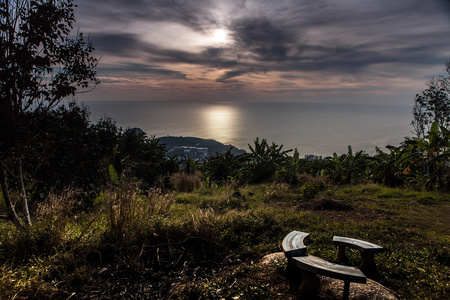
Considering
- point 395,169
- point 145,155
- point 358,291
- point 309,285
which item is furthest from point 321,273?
point 145,155

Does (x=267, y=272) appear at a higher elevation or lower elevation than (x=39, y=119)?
lower

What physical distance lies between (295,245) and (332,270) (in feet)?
2.10

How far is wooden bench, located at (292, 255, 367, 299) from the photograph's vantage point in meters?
2.09

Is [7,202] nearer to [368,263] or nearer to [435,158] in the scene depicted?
[368,263]

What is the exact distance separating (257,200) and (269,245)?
396 cm

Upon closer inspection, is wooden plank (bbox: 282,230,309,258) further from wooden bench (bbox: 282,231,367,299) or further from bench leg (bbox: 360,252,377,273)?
bench leg (bbox: 360,252,377,273)

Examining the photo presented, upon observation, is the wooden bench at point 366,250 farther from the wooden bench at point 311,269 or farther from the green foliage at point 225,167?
the green foliage at point 225,167

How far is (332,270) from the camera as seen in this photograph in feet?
7.07

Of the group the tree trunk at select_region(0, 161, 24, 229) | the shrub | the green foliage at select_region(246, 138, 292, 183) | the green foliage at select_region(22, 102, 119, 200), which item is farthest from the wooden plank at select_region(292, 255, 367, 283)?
the green foliage at select_region(246, 138, 292, 183)

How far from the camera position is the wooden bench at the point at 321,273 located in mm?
2094

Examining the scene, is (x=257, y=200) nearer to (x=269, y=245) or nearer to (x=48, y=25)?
(x=269, y=245)

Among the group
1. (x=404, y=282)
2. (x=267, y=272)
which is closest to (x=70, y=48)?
(x=267, y=272)

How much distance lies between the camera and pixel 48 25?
11.5 ft

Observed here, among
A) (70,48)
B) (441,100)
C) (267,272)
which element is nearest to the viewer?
(267,272)
